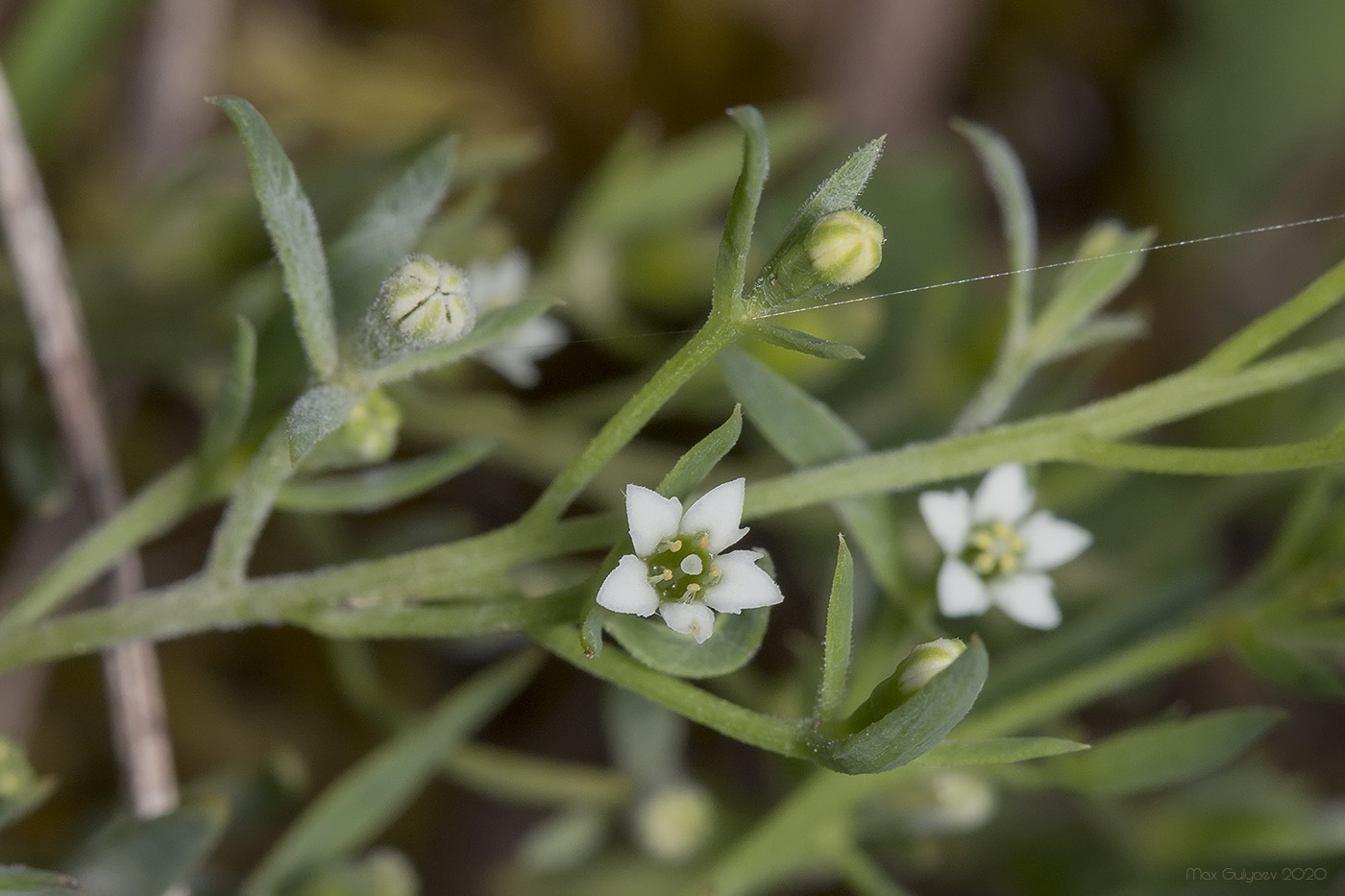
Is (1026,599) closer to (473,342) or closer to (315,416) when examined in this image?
(473,342)

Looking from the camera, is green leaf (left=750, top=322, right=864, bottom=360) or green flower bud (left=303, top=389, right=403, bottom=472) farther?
green flower bud (left=303, top=389, right=403, bottom=472)

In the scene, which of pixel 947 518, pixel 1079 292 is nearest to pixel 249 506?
pixel 947 518

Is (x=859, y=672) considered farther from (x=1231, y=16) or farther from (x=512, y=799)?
(x=1231, y=16)

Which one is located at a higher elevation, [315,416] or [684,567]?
[315,416]

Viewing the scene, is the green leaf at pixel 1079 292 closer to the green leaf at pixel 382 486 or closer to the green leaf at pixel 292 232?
the green leaf at pixel 382 486

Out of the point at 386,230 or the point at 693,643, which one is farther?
the point at 386,230

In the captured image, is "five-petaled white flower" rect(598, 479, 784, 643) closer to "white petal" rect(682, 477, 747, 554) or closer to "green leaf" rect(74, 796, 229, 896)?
"white petal" rect(682, 477, 747, 554)

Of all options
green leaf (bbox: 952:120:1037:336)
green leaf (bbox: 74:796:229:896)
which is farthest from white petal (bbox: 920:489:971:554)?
green leaf (bbox: 74:796:229:896)
